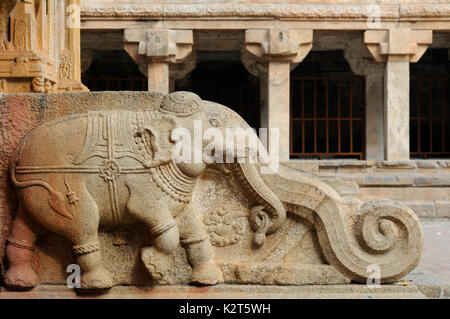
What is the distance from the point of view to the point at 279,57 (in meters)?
7.77

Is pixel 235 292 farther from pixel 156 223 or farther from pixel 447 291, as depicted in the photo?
pixel 447 291

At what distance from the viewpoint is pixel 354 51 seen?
347 inches

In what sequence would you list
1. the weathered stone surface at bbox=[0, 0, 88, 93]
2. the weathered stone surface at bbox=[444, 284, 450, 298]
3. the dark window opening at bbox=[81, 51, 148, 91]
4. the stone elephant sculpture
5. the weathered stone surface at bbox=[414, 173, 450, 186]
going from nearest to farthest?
the stone elephant sculpture
the weathered stone surface at bbox=[444, 284, 450, 298]
the weathered stone surface at bbox=[0, 0, 88, 93]
the weathered stone surface at bbox=[414, 173, 450, 186]
the dark window opening at bbox=[81, 51, 148, 91]

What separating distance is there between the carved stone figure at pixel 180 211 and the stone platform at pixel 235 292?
47 millimetres

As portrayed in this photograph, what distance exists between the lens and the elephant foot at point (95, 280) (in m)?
2.68

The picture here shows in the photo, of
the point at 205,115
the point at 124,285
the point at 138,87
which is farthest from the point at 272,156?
the point at 138,87

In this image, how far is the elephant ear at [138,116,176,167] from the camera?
2.67m

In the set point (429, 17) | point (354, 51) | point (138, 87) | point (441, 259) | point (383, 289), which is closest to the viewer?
point (383, 289)

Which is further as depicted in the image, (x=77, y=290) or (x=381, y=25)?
(x=381, y=25)

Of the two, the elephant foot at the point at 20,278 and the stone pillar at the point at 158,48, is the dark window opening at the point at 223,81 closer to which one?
the stone pillar at the point at 158,48

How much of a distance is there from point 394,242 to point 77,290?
5.52 ft

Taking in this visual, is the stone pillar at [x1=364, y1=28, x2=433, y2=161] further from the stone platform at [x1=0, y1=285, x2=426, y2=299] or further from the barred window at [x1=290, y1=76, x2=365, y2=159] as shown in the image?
the stone platform at [x1=0, y1=285, x2=426, y2=299]

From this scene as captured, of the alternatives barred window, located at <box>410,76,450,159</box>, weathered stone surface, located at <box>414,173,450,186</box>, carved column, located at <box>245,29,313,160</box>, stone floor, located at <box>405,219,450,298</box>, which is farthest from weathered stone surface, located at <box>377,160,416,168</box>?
barred window, located at <box>410,76,450,159</box>
